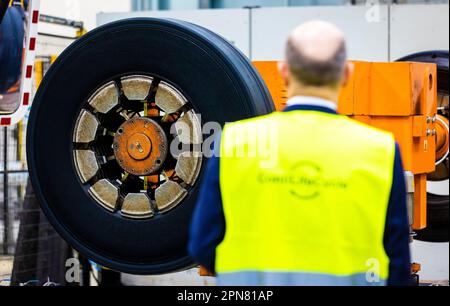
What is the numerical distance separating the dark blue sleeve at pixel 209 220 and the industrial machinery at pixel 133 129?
3.99 feet

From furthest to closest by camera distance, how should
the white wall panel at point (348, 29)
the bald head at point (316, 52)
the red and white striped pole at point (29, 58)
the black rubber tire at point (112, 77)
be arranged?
1. the white wall panel at point (348, 29)
2. the red and white striped pole at point (29, 58)
3. the black rubber tire at point (112, 77)
4. the bald head at point (316, 52)

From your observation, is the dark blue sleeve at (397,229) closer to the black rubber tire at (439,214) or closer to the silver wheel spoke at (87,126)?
the silver wheel spoke at (87,126)

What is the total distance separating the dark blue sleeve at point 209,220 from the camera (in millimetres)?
2537

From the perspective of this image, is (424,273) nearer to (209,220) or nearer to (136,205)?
(136,205)

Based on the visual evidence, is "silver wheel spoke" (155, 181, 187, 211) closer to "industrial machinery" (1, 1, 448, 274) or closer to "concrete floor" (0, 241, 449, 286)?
"industrial machinery" (1, 1, 448, 274)

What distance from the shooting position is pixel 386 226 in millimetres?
2525

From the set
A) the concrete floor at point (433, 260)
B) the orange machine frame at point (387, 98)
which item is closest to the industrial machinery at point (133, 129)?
the orange machine frame at point (387, 98)

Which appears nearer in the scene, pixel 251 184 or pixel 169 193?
Answer: pixel 251 184

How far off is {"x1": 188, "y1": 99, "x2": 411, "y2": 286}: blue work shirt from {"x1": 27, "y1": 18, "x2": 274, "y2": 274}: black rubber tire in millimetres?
1222

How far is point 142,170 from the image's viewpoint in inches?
156

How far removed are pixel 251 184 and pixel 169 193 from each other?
1.44 meters
